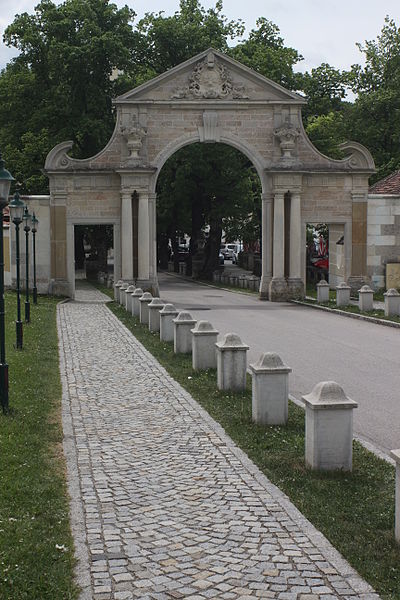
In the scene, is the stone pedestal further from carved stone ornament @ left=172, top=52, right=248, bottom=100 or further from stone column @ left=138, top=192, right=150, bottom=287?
carved stone ornament @ left=172, top=52, right=248, bottom=100

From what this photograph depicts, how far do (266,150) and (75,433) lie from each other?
2358cm

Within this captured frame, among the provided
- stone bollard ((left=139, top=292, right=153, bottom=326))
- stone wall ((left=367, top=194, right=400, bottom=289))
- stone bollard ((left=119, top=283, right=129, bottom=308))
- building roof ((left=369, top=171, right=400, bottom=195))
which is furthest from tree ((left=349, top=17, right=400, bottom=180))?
stone bollard ((left=139, top=292, right=153, bottom=326))

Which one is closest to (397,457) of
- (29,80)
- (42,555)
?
(42,555)

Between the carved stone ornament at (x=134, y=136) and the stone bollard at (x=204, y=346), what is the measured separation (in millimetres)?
18189

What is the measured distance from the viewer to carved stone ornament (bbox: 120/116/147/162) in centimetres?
3014

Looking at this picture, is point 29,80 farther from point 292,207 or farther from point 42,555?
point 42,555

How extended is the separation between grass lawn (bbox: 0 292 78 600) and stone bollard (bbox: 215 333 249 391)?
7.57ft

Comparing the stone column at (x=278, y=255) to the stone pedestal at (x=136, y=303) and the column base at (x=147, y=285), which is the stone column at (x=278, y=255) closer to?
the column base at (x=147, y=285)

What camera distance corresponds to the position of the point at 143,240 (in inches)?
1208

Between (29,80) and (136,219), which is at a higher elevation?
(29,80)

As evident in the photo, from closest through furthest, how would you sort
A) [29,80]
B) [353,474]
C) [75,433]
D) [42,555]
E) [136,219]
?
1. [42,555]
2. [353,474]
3. [75,433]
4. [136,219]
5. [29,80]

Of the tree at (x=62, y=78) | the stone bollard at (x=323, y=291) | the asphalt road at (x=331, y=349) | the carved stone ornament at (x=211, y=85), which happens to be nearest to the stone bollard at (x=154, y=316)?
the asphalt road at (x=331, y=349)

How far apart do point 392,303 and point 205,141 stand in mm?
11754

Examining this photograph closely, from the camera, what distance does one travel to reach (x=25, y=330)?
18.9 metres
